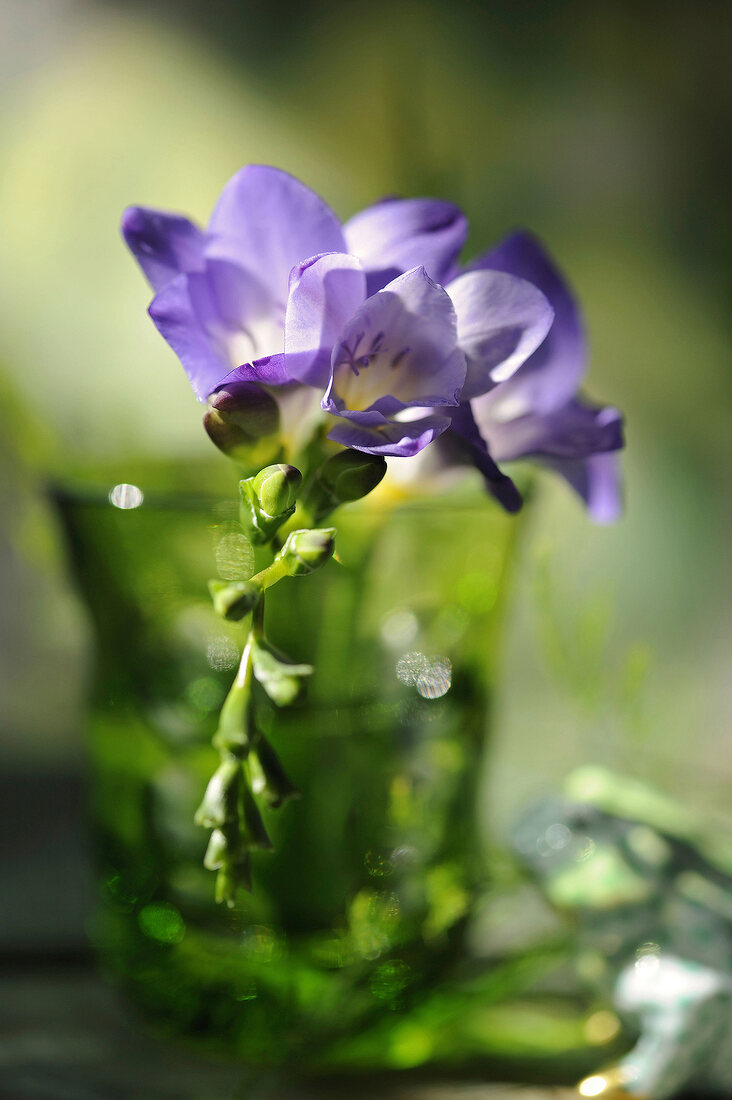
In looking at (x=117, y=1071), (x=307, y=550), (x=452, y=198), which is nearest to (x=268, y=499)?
(x=307, y=550)

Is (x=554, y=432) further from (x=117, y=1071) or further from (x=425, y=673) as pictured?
(x=117, y=1071)

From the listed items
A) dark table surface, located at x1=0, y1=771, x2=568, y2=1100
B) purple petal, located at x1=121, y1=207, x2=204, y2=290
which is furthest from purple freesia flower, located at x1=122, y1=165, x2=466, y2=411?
dark table surface, located at x1=0, y1=771, x2=568, y2=1100

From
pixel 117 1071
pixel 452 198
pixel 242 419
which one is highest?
pixel 452 198

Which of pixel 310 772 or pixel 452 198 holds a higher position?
pixel 452 198

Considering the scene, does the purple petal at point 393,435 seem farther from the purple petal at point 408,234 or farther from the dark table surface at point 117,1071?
the dark table surface at point 117,1071

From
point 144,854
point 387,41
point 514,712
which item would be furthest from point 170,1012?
point 387,41

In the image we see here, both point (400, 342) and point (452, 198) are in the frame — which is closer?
point (400, 342)

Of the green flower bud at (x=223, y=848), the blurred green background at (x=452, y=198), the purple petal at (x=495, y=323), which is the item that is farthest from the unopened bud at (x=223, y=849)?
the blurred green background at (x=452, y=198)
